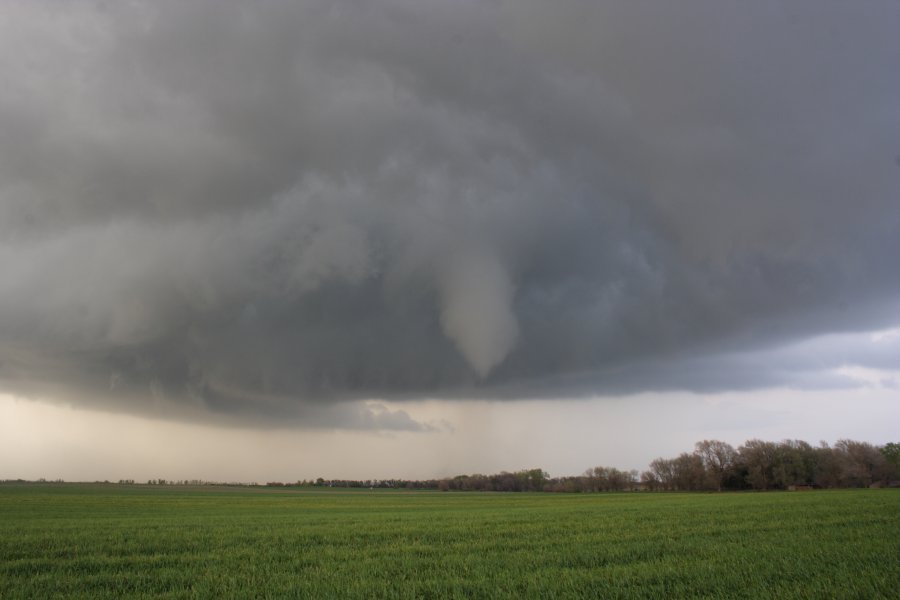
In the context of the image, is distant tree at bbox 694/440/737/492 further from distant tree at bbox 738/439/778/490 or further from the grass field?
the grass field

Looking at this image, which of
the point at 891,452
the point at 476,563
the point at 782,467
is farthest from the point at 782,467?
the point at 476,563

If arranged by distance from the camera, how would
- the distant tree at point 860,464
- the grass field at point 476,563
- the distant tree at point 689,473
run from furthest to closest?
the distant tree at point 689,473 < the distant tree at point 860,464 < the grass field at point 476,563

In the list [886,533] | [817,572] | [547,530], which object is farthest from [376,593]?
[886,533]

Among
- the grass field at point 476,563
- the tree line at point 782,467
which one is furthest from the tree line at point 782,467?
the grass field at point 476,563

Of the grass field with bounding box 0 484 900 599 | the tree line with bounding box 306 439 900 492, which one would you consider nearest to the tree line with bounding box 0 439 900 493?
the tree line with bounding box 306 439 900 492

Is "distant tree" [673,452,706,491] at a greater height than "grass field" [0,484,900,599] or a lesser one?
lesser

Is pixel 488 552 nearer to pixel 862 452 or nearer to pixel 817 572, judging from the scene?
pixel 817 572

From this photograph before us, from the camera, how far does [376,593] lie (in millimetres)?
12125

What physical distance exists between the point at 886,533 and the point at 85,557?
30.1m

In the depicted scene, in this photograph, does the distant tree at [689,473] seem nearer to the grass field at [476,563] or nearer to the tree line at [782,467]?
the tree line at [782,467]

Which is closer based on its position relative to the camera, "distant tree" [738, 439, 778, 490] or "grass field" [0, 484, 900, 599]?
"grass field" [0, 484, 900, 599]

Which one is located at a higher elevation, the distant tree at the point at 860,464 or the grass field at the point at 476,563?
the grass field at the point at 476,563

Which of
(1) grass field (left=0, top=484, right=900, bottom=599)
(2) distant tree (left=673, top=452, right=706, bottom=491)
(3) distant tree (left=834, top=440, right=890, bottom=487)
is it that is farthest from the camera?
(2) distant tree (left=673, top=452, right=706, bottom=491)

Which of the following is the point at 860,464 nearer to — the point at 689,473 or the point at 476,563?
the point at 689,473
